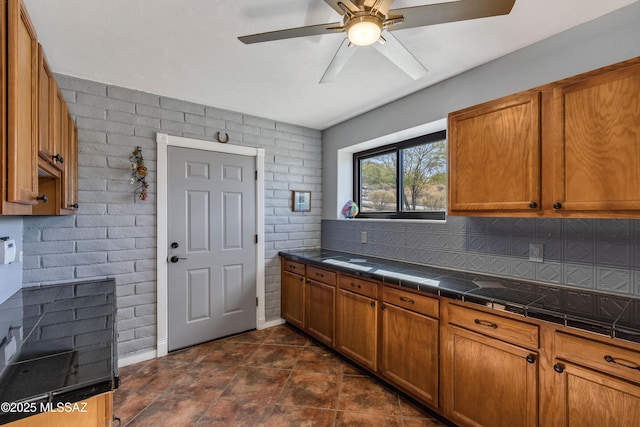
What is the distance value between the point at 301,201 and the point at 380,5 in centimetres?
256

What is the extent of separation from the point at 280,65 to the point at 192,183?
4.81 feet

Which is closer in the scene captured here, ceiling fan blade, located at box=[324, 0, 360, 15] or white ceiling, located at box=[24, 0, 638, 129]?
ceiling fan blade, located at box=[324, 0, 360, 15]

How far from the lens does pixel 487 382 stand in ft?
5.25

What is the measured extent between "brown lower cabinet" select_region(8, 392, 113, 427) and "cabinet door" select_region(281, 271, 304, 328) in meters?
2.26

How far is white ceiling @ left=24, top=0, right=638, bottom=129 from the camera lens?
1.59 metres

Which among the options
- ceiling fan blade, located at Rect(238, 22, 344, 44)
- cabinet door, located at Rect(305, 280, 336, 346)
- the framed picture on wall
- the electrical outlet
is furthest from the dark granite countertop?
ceiling fan blade, located at Rect(238, 22, 344, 44)

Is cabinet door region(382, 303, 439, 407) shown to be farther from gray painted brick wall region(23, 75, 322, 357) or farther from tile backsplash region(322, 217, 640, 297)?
gray painted brick wall region(23, 75, 322, 357)

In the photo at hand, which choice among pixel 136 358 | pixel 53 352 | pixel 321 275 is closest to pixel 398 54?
pixel 321 275

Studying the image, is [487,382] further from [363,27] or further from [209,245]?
[209,245]

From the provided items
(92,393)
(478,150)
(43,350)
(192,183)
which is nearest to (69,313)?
(43,350)

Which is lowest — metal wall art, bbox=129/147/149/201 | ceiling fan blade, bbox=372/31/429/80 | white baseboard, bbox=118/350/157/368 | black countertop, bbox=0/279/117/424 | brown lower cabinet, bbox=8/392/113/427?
white baseboard, bbox=118/350/157/368

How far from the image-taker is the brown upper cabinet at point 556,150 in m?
1.34

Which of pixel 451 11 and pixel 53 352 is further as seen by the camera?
pixel 451 11

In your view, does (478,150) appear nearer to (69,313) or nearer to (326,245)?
(326,245)
